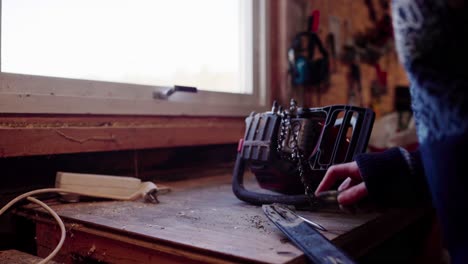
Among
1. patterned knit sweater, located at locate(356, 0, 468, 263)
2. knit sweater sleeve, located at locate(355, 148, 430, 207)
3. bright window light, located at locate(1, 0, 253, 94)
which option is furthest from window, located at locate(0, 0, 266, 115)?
patterned knit sweater, located at locate(356, 0, 468, 263)

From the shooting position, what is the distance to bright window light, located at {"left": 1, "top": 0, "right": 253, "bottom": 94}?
1.19 m

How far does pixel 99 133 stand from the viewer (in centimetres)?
122

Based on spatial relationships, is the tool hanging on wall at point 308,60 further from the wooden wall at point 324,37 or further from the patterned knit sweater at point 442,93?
the patterned knit sweater at point 442,93

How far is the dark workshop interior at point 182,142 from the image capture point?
0.75 meters

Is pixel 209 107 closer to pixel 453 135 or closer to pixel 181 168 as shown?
pixel 181 168

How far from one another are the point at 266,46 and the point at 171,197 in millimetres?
1069

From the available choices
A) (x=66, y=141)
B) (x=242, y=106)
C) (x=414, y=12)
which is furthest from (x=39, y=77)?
(x=414, y=12)

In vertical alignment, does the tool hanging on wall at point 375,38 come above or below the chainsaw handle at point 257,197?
above

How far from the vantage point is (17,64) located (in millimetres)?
1165

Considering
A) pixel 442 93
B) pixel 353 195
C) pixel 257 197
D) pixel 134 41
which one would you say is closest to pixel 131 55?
pixel 134 41

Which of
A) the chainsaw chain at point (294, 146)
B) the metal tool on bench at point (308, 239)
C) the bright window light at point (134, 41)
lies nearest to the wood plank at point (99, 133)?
the bright window light at point (134, 41)

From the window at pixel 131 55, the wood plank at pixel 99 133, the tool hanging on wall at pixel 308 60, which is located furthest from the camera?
the tool hanging on wall at pixel 308 60

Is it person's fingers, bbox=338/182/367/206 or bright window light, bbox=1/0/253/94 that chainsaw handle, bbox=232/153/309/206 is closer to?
person's fingers, bbox=338/182/367/206

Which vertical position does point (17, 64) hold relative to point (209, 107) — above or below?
above
